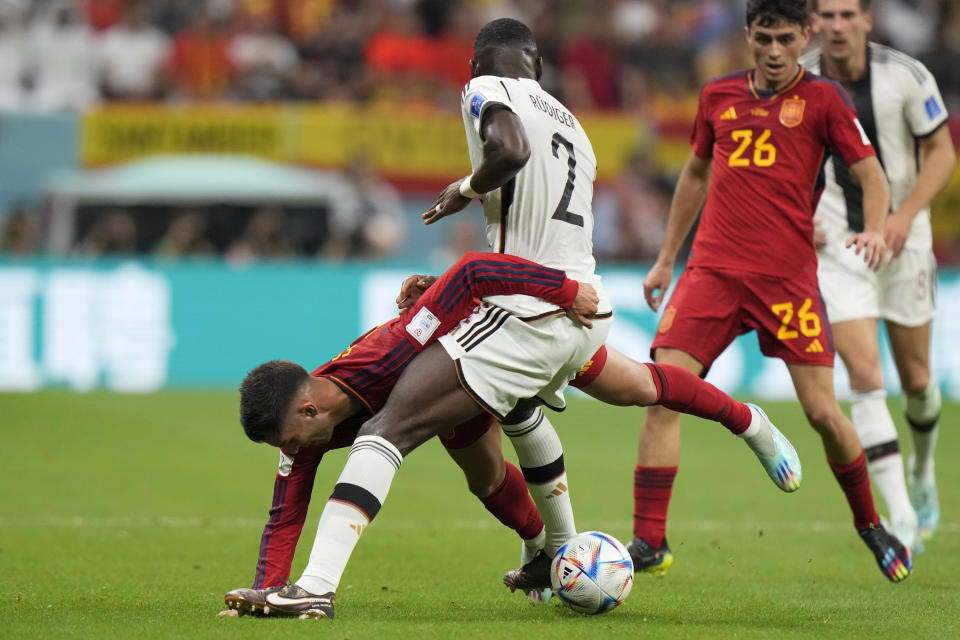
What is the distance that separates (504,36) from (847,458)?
2567 mm

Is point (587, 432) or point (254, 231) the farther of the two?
point (254, 231)

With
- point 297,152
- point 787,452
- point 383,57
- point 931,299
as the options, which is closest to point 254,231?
point 297,152

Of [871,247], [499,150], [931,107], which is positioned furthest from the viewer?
[931,107]

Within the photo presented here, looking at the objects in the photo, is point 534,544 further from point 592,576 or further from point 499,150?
point 499,150

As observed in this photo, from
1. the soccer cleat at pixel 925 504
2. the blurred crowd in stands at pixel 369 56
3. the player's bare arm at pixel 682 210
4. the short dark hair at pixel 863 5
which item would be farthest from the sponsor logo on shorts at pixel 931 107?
the blurred crowd in stands at pixel 369 56

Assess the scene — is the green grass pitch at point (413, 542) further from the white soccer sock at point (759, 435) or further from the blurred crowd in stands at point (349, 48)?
the blurred crowd in stands at point (349, 48)

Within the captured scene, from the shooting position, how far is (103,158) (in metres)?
17.0

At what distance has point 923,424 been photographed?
7.88 metres

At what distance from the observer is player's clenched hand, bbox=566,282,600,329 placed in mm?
5148

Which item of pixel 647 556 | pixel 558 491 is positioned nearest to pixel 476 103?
pixel 558 491

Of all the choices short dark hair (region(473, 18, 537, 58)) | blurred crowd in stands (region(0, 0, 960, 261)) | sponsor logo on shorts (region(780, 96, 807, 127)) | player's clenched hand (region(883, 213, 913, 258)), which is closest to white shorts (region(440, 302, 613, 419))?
short dark hair (region(473, 18, 537, 58))

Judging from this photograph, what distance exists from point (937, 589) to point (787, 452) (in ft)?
3.23

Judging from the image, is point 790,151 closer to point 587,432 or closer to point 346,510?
point 346,510

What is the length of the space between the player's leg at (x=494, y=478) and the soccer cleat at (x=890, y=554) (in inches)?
62.4
